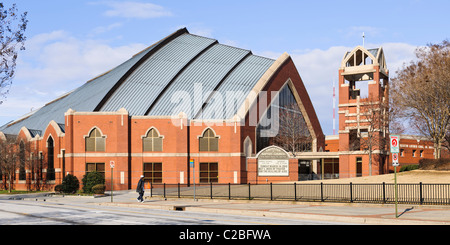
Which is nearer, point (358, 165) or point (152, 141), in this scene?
point (152, 141)

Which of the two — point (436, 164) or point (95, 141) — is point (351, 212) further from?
point (95, 141)

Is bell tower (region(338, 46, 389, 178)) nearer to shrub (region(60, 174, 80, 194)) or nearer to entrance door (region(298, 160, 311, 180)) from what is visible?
entrance door (region(298, 160, 311, 180))

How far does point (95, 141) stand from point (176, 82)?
15090mm

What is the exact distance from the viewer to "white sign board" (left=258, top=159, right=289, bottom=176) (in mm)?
57219

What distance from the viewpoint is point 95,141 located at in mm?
60906

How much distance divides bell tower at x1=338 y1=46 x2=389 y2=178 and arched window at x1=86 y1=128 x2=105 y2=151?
2908cm

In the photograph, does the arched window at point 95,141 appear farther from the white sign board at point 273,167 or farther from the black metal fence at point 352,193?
the white sign board at point 273,167

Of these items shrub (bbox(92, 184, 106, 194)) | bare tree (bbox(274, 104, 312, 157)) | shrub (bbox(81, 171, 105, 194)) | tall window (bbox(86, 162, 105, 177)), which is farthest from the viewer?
bare tree (bbox(274, 104, 312, 157))

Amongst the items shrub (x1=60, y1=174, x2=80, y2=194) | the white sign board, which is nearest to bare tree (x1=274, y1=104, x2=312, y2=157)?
the white sign board

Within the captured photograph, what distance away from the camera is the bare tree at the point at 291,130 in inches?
2785

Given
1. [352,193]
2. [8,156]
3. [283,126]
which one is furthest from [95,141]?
[352,193]

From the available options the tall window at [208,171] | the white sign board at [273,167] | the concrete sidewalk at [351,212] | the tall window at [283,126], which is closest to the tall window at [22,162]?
the tall window at [208,171]

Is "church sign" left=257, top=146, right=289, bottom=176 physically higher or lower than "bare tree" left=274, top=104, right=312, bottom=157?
lower
